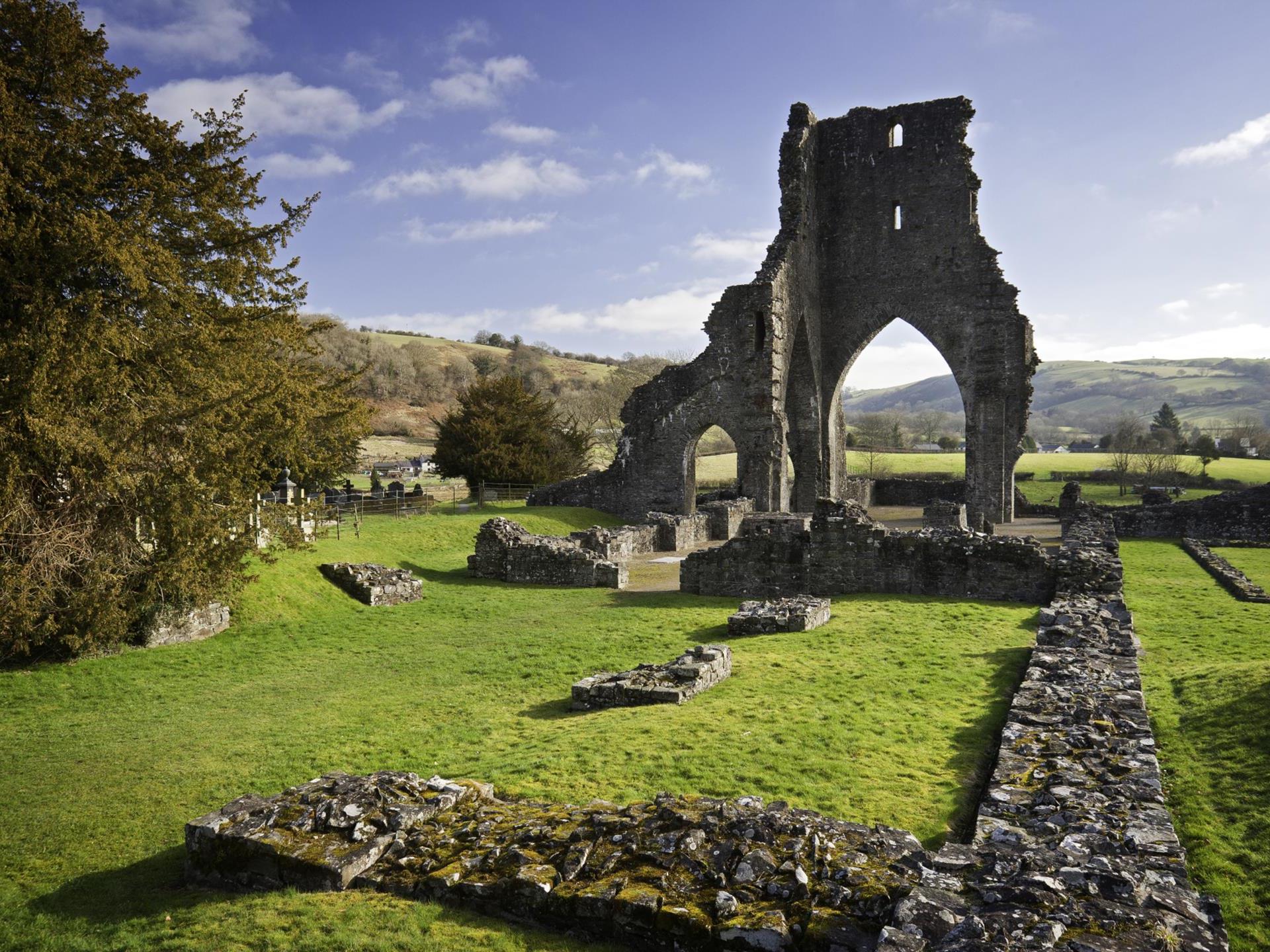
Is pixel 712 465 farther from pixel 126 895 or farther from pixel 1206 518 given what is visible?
pixel 126 895

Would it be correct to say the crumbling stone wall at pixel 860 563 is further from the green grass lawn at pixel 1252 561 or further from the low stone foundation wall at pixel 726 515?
the low stone foundation wall at pixel 726 515

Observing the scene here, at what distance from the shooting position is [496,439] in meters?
33.5

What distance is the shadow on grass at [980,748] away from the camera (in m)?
5.86

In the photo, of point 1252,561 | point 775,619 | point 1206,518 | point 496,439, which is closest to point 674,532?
point 496,439

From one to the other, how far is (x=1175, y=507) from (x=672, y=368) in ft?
59.3

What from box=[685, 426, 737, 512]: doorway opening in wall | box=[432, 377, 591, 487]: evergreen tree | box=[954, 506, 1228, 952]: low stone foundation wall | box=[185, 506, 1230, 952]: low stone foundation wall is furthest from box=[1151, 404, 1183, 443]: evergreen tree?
box=[185, 506, 1230, 952]: low stone foundation wall

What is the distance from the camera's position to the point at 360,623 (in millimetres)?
14680

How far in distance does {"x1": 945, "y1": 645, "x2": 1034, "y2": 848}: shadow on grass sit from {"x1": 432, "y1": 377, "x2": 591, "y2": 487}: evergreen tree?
25548mm

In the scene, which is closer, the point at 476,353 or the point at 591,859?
the point at 591,859

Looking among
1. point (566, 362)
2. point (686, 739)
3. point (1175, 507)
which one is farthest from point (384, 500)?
point (566, 362)

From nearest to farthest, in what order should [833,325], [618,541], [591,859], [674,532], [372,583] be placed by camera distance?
[591,859] < [372,583] < [618,541] < [674,532] < [833,325]

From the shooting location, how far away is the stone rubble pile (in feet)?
Answer: 13.3

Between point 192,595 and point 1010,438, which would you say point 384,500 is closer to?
point 192,595

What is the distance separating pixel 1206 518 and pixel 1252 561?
22.6 ft
